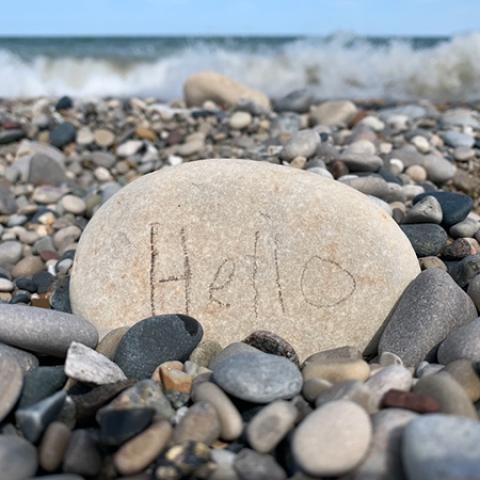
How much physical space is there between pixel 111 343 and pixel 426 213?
158 centimetres

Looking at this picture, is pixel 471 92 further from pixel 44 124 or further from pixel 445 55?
pixel 44 124

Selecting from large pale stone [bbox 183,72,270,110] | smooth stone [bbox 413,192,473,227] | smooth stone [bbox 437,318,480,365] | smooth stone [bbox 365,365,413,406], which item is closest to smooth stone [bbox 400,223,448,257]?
smooth stone [bbox 413,192,473,227]

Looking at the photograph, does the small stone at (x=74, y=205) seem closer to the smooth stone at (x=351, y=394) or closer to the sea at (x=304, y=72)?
the smooth stone at (x=351, y=394)

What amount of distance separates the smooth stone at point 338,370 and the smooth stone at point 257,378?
0.29ft

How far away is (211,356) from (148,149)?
12.7ft

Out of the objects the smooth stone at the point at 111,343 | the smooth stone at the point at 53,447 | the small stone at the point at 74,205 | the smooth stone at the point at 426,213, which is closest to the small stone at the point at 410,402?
the smooth stone at the point at 53,447

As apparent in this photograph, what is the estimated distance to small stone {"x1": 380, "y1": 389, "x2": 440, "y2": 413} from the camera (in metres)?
1.79

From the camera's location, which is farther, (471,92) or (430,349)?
(471,92)

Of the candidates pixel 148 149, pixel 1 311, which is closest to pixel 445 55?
pixel 148 149

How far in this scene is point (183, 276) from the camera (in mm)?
2549

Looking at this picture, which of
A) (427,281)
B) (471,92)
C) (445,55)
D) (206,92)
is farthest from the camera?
(445,55)

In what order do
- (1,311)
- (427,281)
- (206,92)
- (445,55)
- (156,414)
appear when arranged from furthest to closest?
(445,55), (206,92), (427,281), (1,311), (156,414)

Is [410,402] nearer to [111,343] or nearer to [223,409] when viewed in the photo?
[223,409]

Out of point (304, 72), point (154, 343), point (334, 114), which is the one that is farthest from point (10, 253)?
point (304, 72)
